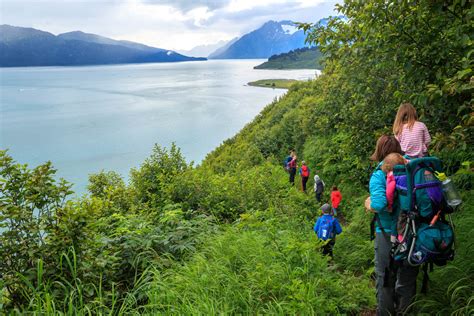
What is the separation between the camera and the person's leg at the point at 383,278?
146 inches

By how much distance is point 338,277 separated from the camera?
4.77m

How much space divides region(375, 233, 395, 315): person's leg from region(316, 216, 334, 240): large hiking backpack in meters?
2.39

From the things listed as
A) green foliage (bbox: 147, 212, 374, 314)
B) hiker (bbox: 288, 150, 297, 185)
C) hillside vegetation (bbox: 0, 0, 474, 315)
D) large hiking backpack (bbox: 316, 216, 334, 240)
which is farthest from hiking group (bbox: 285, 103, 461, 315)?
hiker (bbox: 288, 150, 297, 185)

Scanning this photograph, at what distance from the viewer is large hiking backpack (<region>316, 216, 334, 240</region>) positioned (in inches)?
246

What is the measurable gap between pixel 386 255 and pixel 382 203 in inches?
25.8

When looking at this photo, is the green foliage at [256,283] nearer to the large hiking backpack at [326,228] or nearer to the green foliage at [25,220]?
the large hiking backpack at [326,228]

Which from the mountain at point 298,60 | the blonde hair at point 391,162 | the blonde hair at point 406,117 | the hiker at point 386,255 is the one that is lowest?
the hiker at point 386,255

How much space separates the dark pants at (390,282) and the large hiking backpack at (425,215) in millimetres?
358

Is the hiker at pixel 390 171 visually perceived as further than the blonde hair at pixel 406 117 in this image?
No

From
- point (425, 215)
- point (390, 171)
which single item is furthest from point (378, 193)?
point (425, 215)

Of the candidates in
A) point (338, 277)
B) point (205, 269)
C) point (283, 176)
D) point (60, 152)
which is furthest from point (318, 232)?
point (60, 152)

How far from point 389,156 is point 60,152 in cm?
5320

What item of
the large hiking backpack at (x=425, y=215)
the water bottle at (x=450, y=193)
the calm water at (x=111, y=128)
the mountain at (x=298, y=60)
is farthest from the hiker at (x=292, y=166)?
the mountain at (x=298, y=60)

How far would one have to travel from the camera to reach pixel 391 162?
3.58 meters
